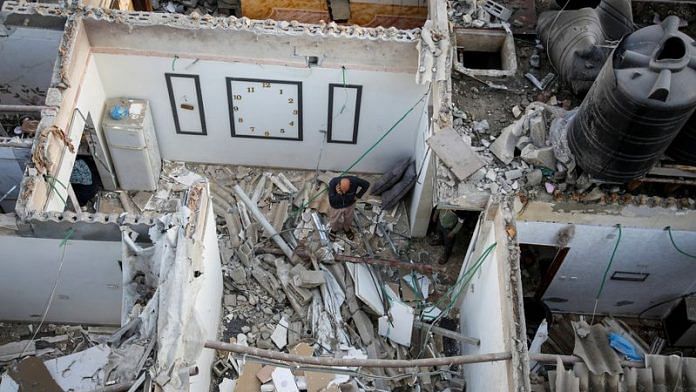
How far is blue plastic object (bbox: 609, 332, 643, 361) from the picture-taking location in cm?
1489

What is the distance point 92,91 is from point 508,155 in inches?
331

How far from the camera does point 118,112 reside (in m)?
15.8

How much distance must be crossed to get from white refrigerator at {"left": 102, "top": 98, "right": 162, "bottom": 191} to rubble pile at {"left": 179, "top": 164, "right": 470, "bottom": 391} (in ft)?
4.52

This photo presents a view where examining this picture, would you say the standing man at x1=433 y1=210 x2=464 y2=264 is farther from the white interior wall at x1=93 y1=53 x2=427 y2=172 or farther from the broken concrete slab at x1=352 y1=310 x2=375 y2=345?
the broken concrete slab at x1=352 y1=310 x2=375 y2=345

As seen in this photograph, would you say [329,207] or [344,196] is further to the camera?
[329,207]

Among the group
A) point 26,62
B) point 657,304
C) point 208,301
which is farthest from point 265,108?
point 657,304

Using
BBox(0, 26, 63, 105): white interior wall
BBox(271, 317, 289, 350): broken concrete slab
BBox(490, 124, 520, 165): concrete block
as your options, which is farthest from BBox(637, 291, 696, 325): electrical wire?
BBox(0, 26, 63, 105): white interior wall

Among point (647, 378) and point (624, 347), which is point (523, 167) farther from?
point (624, 347)

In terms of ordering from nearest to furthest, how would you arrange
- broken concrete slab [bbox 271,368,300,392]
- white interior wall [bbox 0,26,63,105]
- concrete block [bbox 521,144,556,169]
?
concrete block [bbox 521,144,556,169], broken concrete slab [bbox 271,368,300,392], white interior wall [bbox 0,26,63,105]

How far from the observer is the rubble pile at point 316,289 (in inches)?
586

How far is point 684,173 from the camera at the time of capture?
13195mm

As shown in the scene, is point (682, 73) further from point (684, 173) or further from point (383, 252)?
point (383, 252)

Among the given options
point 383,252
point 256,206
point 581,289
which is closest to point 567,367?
point 581,289

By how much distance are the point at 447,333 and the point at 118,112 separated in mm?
8119
